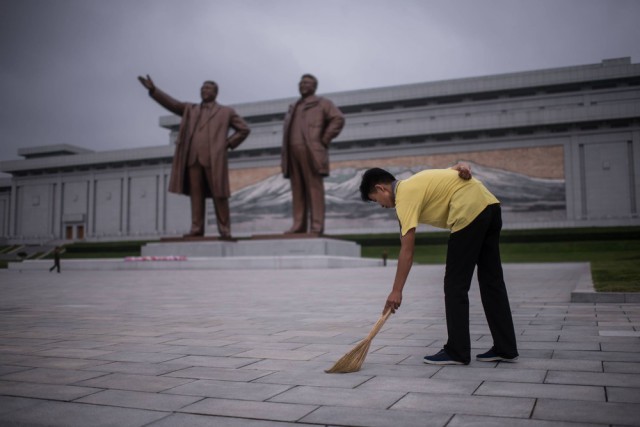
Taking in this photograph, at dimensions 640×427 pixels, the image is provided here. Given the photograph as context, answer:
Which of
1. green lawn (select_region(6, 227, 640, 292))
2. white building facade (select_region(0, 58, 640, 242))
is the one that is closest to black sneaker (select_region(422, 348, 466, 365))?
green lawn (select_region(6, 227, 640, 292))

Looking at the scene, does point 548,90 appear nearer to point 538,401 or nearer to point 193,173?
point 193,173

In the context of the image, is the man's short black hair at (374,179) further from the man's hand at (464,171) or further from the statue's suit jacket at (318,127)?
the statue's suit jacket at (318,127)

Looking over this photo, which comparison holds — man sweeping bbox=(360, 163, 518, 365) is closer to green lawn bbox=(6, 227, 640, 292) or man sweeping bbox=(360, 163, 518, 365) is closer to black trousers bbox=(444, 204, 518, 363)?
black trousers bbox=(444, 204, 518, 363)

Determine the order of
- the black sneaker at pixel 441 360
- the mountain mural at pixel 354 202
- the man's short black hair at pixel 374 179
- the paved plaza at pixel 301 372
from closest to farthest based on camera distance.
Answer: the paved plaza at pixel 301 372
the black sneaker at pixel 441 360
the man's short black hair at pixel 374 179
the mountain mural at pixel 354 202

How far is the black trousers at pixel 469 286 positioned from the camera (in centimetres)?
340

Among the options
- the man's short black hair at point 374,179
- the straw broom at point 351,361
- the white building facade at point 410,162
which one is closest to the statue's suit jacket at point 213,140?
the man's short black hair at point 374,179

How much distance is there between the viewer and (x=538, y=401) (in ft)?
8.23

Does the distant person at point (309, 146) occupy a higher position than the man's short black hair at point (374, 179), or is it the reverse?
the distant person at point (309, 146)

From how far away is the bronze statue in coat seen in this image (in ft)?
64.6

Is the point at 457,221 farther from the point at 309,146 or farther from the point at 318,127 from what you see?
the point at 318,127

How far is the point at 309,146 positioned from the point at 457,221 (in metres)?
15.7

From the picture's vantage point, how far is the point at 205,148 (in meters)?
19.7

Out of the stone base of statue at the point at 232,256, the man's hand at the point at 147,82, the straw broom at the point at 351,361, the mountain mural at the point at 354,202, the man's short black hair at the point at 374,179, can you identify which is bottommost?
the straw broom at the point at 351,361

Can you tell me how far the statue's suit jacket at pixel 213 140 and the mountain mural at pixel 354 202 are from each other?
67.5 feet
